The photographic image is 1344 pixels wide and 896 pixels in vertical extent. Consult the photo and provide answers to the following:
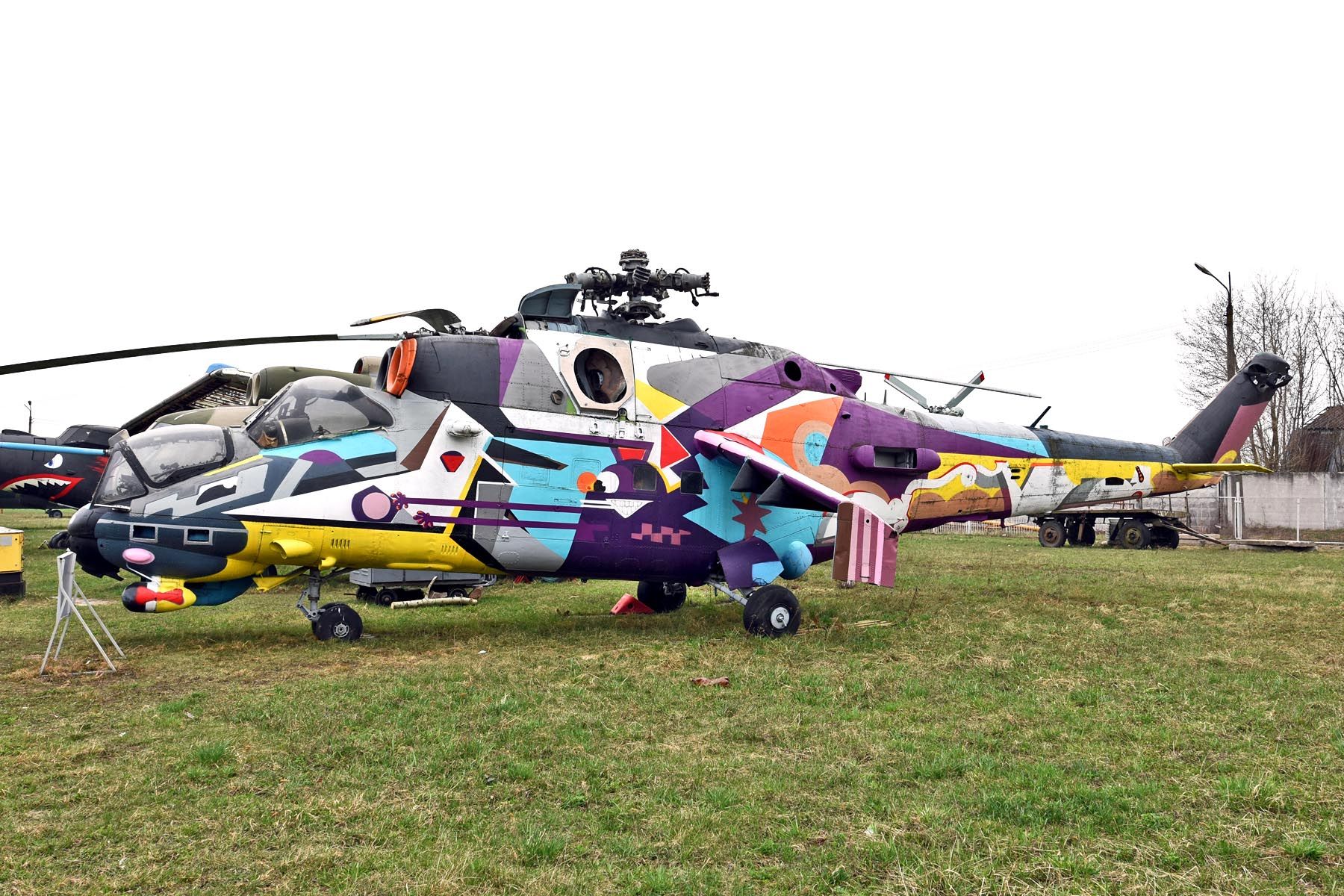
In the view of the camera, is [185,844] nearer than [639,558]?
Yes

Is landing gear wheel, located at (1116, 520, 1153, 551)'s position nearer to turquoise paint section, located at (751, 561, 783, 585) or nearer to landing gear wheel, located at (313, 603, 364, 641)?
turquoise paint section, located at (751, 561, 783, 585)

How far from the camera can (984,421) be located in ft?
49.3

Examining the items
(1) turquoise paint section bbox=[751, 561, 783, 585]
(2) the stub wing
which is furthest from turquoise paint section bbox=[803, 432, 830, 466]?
(1) turquoise paint section bbox=[751, 561, 783, 585]

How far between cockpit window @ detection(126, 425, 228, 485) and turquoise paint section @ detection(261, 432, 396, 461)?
512mm

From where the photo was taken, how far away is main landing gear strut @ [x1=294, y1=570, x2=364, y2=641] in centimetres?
1045

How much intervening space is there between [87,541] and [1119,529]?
32.0 metres

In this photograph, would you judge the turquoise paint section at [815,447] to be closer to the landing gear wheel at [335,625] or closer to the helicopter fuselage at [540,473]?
the helicopter fuselage at [540,473]

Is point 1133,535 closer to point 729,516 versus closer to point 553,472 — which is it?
point 729,516

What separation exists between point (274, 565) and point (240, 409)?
10300 mm

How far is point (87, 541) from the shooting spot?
930 cm

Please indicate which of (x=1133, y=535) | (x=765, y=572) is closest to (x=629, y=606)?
(x=765, y=572)

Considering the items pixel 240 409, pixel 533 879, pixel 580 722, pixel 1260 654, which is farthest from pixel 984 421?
pixel 240 409

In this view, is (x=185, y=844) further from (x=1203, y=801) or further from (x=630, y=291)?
(x=630, y=291)

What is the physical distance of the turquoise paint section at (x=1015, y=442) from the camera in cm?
1462
